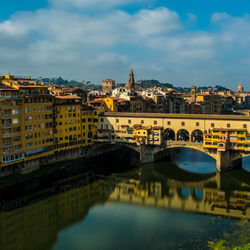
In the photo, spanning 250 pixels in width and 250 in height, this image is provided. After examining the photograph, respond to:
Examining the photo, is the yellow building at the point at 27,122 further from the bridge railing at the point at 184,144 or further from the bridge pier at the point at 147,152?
the bridge railing at the point at 184,144

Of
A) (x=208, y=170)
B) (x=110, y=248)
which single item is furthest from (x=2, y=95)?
(x=208, y=170)

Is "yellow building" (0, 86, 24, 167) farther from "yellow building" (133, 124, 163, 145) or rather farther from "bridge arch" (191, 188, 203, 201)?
"bridge arch" (191, 188, 203, 201)

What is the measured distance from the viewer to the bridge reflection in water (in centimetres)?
3662

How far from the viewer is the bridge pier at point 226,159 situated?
55719mm

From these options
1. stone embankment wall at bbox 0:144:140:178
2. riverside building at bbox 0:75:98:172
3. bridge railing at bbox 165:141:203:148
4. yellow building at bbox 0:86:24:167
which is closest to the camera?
yellow building at bbox 0:86:24:167

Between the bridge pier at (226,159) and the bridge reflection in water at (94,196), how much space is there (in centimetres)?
166

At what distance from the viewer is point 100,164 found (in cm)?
6525

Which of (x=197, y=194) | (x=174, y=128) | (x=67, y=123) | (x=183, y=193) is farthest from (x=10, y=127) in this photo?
(x=197, y=194)

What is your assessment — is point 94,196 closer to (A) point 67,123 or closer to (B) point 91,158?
(A) point 67,123

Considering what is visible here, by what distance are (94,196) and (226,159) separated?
80.9 ft

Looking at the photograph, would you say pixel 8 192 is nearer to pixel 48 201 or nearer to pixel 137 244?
pixel 48 201

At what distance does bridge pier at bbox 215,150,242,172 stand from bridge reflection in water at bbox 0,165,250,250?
1.66 metres

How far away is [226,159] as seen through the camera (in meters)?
56.6

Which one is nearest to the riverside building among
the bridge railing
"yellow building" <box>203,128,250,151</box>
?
the bridge railing
